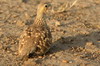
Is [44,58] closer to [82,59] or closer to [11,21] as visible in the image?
[82,59]

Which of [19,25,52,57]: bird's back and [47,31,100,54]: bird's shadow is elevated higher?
[19,25,52,57]: bird's back

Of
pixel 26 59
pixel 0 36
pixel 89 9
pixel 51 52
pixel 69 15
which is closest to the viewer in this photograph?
pixel 26 59

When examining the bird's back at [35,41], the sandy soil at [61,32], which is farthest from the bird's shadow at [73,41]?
the bird's back at [35,41]

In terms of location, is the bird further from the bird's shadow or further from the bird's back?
the bird's shadow

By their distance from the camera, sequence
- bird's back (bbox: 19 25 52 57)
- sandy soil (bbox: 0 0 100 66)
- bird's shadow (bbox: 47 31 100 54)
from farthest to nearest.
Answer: bird's shadow (bbox: 47 31 100 54) < sandy soil (bbox: 0 0 100 66) < bird's back (bbox: 19 25 52 57)

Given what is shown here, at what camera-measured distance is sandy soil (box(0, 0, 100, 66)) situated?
6.30m

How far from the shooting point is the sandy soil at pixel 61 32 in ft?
20.7


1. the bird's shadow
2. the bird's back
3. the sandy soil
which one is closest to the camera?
the bird's back

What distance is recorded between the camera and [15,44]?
7070 mm

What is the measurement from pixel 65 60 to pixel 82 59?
380mm

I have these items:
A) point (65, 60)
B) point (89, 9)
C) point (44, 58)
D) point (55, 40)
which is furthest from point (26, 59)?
point (89, 9)

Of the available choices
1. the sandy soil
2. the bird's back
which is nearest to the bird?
the bird's back

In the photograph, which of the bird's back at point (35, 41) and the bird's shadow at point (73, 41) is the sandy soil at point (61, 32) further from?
the bird's back at point (35, 41)

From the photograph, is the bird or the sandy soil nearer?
the bird
